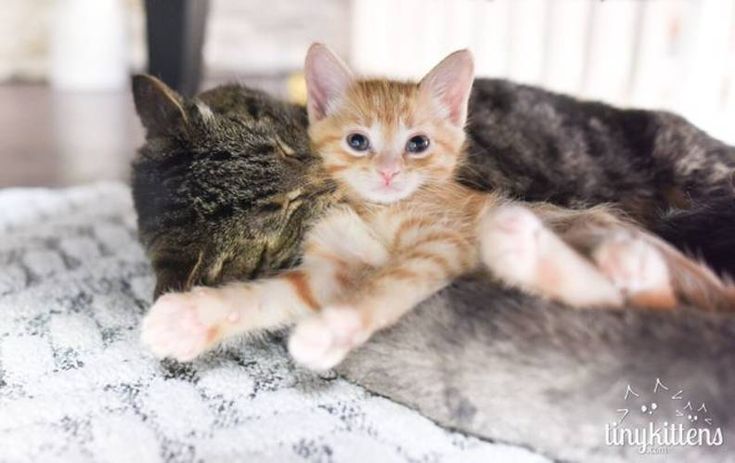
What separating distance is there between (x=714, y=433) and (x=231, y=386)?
1.89 feet

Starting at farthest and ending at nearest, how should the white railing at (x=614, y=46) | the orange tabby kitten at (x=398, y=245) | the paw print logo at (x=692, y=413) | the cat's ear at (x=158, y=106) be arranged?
the white railing at (x=614, y=46) → the cat's ear at (x=158, y=106) → the orange tabby kitten at (x=398, y=245) → the paw print logo at (x=692, y=413)

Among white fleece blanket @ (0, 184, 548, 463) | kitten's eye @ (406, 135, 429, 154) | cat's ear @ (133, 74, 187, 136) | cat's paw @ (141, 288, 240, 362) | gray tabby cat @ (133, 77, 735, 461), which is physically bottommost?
white fleece blanket @ (0, 184, 548, 463)

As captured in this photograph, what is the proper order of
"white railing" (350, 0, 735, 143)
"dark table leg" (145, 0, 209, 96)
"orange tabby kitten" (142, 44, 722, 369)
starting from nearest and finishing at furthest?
"orange tabby kitten" (142, 44, 722, 369) → "white railing" (350, 0, 735, 143) → "dark table leg" (145, 0, 209, 96)

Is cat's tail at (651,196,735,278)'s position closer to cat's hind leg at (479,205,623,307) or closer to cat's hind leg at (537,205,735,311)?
cat's hind leg at (537,205,735,311)

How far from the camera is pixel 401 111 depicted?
1.24 meters

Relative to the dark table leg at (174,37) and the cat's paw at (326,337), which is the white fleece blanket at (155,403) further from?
the dark table leg at (174,37)

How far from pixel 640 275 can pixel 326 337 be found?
0.37m

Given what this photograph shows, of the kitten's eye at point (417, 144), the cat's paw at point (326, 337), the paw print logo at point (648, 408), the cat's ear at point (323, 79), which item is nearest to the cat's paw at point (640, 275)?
the paw print logo at point (648, 408)

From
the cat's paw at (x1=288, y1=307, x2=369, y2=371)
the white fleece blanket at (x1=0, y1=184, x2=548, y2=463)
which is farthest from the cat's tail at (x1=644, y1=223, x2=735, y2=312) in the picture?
the cat's paw at (x1=288, y1=307, x2=369, y2=371)

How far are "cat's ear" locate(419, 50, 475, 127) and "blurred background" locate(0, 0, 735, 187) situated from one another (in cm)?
109

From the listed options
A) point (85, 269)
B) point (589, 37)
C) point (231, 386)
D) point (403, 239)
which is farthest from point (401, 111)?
point (589, 37)

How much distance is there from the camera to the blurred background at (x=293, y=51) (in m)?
2.17

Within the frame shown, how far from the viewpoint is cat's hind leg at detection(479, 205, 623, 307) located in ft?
2.92

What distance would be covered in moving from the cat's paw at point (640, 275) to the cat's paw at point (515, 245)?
0.08 m
